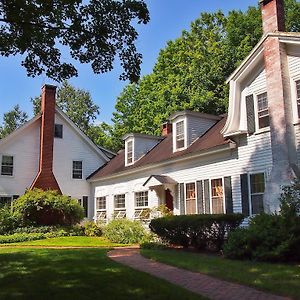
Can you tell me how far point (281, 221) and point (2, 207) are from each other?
61.7 feet

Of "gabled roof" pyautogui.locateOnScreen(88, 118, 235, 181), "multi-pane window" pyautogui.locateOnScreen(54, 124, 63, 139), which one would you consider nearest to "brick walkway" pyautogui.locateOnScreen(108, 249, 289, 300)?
"gabled roof" pyautogui.locateOnScreen(88, 118, 235, 181)

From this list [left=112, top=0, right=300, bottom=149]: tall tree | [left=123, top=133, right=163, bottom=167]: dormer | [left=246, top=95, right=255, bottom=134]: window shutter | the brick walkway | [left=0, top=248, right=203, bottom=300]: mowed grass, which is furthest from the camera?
[left=112, top=0, right=300, bottom=149]: tall tree

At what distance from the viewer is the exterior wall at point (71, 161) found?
29172mm

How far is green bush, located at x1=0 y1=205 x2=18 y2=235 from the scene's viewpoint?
910 inches

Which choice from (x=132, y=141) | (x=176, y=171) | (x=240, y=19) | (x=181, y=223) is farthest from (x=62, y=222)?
(x=240, y=19)

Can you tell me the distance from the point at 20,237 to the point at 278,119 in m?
14.6

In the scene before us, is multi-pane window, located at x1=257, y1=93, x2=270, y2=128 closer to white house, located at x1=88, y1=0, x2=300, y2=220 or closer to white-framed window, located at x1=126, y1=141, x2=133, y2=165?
white house, located at x1=88, y1=0, x2=300, y2=220

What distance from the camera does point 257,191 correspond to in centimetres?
1511

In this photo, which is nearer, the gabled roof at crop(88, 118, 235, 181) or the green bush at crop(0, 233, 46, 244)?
the gabled roof at crop(88, 118, 235, 181)

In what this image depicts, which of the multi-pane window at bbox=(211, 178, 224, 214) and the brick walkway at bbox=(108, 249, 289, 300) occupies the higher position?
the multi-pane window at bbox=(211, 178, 224, 214)

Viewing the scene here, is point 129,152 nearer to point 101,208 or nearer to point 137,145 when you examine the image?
point 137,145

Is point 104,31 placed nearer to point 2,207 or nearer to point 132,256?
point 132,256

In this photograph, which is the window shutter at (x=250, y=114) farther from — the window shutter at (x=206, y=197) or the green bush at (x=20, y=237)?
the green bush at (x=20, y=237)

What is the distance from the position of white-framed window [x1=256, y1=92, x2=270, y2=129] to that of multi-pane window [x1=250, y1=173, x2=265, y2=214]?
1960mm
